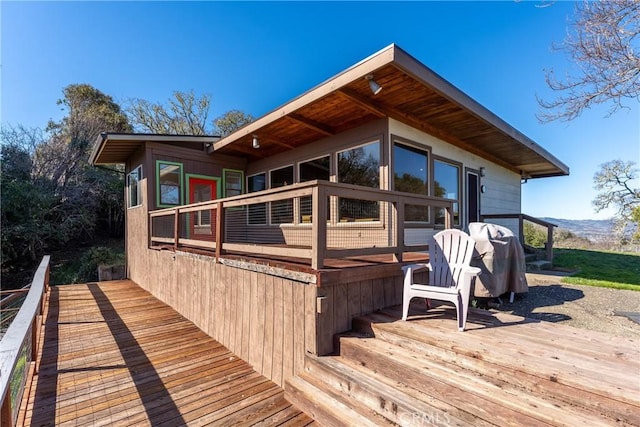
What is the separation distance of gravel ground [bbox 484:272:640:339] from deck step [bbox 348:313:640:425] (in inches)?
77.7

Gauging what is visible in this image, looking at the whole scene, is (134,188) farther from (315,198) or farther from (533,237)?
(533,237)

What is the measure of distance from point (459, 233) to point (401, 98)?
2410mm

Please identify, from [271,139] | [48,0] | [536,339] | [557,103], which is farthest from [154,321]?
[557,103]

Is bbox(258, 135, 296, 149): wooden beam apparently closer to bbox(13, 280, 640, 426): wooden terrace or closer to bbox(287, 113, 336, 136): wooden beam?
bbox(287, 113, 336, 136): wooden beam

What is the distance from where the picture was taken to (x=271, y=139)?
6551 millimetres

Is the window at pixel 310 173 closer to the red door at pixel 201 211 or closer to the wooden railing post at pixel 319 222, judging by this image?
the red door at pixel 201 211

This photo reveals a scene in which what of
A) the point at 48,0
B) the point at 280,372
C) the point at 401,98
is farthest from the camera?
the point at 48,0

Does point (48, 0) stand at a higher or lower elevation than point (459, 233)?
higher

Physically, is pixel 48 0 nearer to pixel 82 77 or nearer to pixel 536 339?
pixel 536 339

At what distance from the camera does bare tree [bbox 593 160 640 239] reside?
49.4 ft

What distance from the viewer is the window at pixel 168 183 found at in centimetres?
710

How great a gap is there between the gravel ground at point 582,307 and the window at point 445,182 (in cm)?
203

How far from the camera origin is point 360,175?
559 cm

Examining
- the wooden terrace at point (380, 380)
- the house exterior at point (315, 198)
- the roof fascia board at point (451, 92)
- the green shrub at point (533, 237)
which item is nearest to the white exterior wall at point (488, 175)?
the house exterior at point (315, 198)
